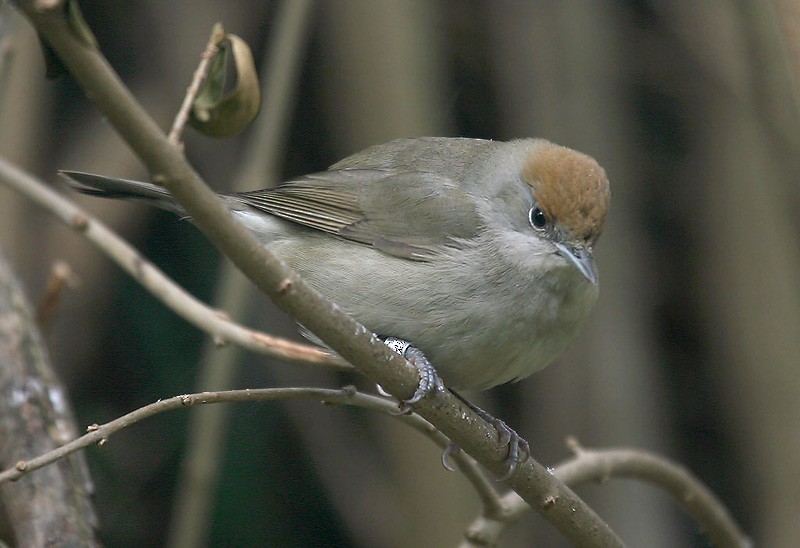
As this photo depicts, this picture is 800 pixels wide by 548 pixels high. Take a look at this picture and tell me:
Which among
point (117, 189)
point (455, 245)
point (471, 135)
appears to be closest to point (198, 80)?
point (117, 189)

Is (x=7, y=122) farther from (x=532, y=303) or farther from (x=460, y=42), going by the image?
(x=532, y=303)

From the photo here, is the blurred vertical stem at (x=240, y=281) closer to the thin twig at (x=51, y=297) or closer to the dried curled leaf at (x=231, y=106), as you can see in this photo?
the thin twig at (x=51, y=297)

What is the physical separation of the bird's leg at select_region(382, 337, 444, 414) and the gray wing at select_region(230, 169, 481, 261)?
0.27m

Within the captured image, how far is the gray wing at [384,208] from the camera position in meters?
2.80

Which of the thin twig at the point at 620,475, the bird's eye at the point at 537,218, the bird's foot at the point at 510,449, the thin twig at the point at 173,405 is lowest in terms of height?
the thin twig at the point at 620,475

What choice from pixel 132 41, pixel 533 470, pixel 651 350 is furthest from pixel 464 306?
pixel 132 41

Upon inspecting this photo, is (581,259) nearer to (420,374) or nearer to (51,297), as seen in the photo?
(420,374)

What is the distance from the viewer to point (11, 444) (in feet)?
8.60

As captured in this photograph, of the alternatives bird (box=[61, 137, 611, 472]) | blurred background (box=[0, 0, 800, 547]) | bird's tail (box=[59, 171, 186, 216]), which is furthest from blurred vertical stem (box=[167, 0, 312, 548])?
bird's tail (box=[59, 171, 186, 216])

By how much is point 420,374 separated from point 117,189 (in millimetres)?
1115

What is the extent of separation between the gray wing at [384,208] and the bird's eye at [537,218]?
0.50 feet

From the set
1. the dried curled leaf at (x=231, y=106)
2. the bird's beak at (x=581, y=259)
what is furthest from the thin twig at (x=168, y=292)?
the dried curled leaf at (x=231, y=106)

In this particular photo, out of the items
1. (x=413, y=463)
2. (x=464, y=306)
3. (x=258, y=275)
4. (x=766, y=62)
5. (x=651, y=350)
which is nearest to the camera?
(x=258, y=275)

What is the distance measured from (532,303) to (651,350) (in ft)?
7.32
